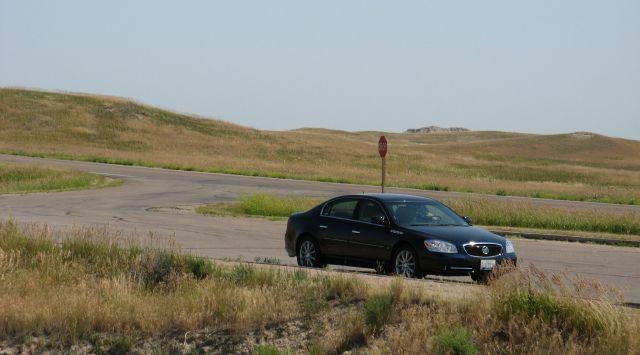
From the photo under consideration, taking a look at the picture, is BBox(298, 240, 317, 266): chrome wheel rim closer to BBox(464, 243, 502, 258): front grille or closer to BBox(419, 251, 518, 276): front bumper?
BBox(419, 251, 518, 276): front bumper

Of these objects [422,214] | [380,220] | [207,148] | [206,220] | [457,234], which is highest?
[207,148]

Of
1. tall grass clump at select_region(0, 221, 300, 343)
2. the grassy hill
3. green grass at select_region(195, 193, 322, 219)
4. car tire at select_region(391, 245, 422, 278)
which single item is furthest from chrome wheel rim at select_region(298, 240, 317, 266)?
the grassy hill

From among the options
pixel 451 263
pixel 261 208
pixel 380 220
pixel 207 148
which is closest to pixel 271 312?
pixel 451 263

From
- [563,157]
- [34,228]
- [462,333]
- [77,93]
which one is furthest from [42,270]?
[563,157]

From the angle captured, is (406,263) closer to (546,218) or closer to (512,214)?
(546,218)

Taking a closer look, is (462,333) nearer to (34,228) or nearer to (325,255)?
(325,255)

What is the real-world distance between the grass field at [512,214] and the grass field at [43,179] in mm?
9778

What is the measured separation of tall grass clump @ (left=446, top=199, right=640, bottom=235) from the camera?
29641mm

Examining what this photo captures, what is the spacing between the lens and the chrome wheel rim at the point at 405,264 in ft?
56.2

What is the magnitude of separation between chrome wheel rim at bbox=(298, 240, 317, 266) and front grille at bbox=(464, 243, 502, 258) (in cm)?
325

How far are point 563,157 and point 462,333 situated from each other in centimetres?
12585

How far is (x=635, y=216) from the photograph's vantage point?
31.5 meters

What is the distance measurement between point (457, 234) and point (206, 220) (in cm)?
1395

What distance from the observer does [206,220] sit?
30047 millimetres
